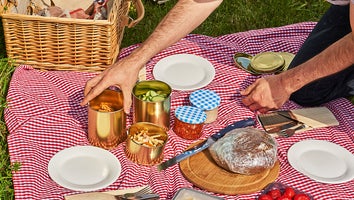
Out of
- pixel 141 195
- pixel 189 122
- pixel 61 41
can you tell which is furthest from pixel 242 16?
pixel 141 195

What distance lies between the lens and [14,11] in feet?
14.6

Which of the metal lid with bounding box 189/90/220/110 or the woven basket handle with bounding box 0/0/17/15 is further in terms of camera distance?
the woven basket handle with bounding box 0/0/17/15

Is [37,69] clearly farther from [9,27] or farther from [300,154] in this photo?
[300,154]

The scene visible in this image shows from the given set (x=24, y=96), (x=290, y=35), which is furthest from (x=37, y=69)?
(x=290, y=35)

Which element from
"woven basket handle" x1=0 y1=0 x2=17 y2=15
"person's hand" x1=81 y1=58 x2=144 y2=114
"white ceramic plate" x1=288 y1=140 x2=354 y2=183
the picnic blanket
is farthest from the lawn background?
"white ceramic plate" x1=288 y1=140 x2=354 y2=183

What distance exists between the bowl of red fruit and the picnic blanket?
70 mm

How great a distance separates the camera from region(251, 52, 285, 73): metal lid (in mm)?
4363

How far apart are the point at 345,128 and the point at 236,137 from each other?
77 centimetres

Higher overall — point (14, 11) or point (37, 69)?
point (14, 11)

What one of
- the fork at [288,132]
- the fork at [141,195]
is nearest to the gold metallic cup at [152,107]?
the fork at [141,195]

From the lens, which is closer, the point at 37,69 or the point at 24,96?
the point at 24,96

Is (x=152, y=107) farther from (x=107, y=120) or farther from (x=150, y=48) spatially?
(x=150, y=48)

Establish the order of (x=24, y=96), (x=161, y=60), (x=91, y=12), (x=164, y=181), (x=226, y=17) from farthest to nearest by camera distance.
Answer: (x=226, y=17), (x=91, y=12), (x=161, y=60), (x=24, y=96), (x=164, y=181)

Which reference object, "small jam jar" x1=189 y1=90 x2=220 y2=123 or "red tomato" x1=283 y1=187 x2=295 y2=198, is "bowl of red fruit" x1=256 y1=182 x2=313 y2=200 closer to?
"red tomato" x1=283 y1=187 x2=295 y2=198
